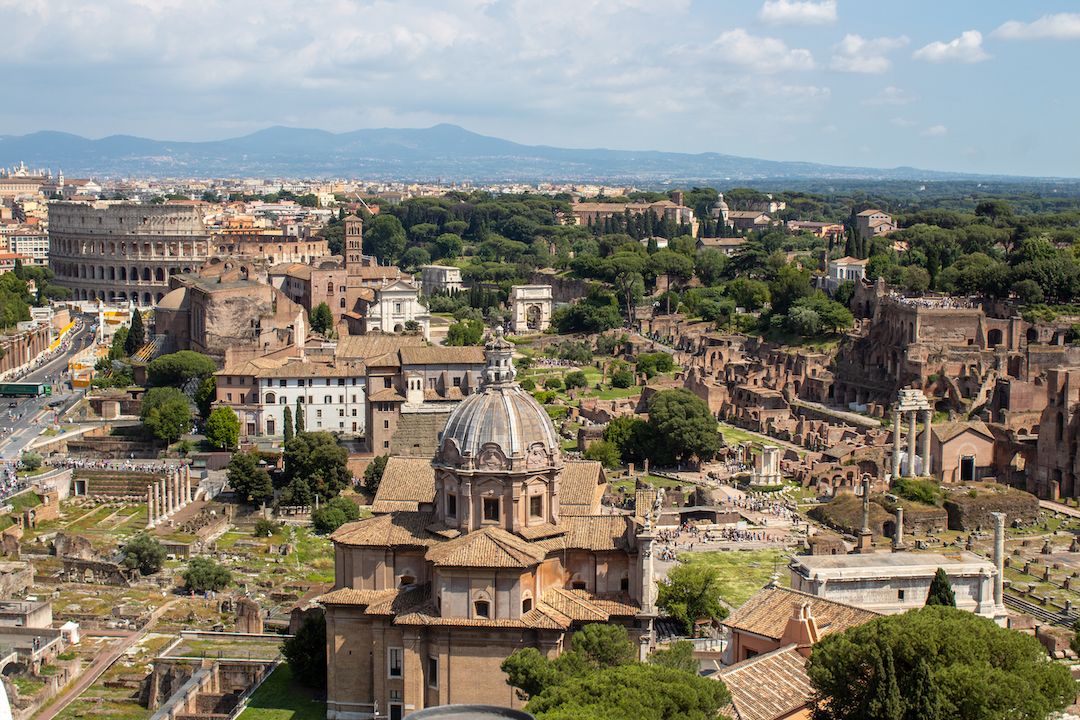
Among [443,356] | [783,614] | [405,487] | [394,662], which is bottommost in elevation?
[394,662]

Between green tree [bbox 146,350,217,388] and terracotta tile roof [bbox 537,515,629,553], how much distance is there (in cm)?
4244

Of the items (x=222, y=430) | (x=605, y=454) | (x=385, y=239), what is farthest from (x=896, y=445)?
(x=385, y=239)

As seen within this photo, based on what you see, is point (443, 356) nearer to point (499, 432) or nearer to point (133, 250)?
point (499, 432)

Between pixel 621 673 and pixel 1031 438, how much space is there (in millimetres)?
43509

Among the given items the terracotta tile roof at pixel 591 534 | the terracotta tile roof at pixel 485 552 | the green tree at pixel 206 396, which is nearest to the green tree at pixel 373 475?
the green tree at pixel 206 396

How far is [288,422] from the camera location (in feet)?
212

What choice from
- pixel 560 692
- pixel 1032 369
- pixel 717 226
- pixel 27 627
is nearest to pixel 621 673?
pixel 560 692

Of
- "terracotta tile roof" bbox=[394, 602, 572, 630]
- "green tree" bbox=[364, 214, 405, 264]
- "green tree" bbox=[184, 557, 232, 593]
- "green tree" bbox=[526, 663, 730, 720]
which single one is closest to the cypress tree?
"green tree" bbox=[184, 557, 232, 593]

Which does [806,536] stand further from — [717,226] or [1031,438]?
[717,226]

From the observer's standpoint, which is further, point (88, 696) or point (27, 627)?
point (27, 627)

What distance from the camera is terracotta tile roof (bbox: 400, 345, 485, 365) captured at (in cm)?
6488

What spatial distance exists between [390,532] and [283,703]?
503 centimetres

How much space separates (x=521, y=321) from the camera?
4240 inches

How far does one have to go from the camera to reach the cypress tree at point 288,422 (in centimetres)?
6315
